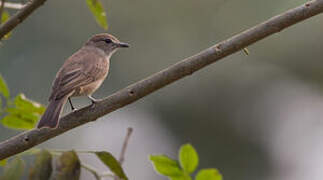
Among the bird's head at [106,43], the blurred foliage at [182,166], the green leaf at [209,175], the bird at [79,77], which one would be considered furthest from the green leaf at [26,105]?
the bird's head at [106,43]

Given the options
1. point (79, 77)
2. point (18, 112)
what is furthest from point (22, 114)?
point (79, 77)

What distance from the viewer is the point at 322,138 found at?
11258 mm

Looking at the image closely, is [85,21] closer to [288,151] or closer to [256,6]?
[256,6]

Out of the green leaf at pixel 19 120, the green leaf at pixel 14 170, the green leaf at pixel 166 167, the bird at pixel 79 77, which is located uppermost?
Answer: the bird at pixel 79 77

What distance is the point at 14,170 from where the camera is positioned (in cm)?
228

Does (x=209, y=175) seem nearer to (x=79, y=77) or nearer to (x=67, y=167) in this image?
(x=67, y=167)

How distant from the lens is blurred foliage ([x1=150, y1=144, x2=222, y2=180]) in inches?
98.7

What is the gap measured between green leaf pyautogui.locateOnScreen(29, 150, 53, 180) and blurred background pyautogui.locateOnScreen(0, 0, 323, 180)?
730 cm

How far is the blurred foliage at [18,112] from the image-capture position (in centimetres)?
271

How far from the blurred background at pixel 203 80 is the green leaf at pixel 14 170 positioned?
7.28 metres

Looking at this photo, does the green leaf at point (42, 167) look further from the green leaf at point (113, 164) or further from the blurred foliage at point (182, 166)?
the blurred foliage at point (182, 166)

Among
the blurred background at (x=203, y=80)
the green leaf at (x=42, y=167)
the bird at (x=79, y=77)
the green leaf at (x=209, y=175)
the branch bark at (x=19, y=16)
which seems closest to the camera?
the green leaf at (x=42, y=167)

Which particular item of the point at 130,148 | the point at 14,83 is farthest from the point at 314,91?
the point at 14,83

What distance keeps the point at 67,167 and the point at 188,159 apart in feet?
1.79
